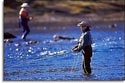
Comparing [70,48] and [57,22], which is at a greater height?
[57,22]

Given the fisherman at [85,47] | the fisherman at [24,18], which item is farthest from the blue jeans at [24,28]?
the fisherman at [85,47]

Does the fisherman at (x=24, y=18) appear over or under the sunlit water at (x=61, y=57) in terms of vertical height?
over

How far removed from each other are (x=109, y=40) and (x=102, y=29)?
0.33 ft

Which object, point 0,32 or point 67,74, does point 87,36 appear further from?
point 0,32

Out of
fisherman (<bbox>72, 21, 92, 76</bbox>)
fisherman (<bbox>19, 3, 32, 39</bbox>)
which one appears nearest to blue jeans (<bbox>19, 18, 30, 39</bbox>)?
fisherman (<bbox>19, 3, 32, 39</bbox>)

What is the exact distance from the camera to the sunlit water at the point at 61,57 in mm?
2238

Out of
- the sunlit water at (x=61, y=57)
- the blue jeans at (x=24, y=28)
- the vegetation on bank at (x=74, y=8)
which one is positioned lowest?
the sunlit water at (x=61, y=57)

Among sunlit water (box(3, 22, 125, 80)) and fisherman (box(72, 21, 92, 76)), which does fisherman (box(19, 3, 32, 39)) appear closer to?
sunlit water (box(3, 22, 125, 80))

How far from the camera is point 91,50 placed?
7.40 ft

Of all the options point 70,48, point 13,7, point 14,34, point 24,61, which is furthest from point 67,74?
point 13,7

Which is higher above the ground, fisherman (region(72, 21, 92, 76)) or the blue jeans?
the blue jeans

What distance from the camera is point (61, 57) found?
2.28 m

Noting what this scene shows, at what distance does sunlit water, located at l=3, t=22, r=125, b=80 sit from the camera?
224 cm

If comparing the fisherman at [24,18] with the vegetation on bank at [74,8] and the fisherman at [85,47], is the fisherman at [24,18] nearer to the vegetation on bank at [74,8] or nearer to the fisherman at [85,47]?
the vegetation on bank at [74,8]
